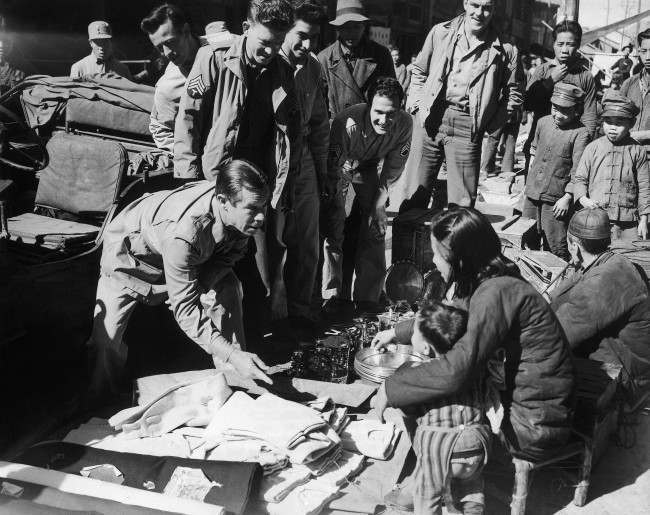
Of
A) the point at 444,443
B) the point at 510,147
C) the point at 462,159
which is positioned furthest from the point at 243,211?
the point at 510,147

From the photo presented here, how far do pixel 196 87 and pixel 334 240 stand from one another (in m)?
1.89

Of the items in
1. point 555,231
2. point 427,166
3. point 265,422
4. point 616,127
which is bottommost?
point 265,422

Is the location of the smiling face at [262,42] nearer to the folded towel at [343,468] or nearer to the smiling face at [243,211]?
the smiling face at [243,211]

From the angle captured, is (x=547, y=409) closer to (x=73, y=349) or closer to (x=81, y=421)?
(x=81, y=421)

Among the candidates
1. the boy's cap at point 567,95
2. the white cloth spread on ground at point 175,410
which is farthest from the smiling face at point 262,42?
the boy's cap at point 567,95

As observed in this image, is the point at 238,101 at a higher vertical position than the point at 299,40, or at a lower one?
lower

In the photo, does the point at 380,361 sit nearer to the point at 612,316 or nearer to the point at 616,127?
the point at 612,316

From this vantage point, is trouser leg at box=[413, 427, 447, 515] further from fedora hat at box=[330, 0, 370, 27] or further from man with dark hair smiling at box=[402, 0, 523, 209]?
fedora hat at box=[330, 0, 370, 27]

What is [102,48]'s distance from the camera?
8875 millimetres

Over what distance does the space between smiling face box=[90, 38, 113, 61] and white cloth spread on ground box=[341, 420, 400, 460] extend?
654cm

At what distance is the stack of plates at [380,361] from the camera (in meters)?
4.39

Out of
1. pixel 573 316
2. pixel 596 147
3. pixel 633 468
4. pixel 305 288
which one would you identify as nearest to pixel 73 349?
pixel 305 288

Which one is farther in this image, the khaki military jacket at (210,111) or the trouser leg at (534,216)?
the trouser leg at (534,216)

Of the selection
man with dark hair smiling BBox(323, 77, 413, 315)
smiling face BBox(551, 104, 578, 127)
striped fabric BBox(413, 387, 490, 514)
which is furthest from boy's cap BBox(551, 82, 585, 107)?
striped fabric BBox(413, 387, 490, 514)
